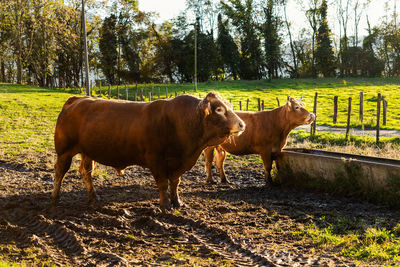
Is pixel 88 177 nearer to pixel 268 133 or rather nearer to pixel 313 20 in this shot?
pixel 268 133

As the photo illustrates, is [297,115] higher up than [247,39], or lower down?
lower down

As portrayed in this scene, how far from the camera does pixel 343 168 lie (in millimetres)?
8297

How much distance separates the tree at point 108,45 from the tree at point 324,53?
29.8 meters

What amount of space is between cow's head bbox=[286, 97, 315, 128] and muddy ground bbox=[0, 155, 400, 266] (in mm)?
1753

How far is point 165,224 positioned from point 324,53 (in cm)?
5669

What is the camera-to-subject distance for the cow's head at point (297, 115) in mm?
9891

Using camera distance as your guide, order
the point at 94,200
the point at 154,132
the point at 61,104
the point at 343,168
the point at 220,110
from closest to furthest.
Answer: the point at 220,110 < the point at 154,132 < the point at 94,200 < the point at 343,168 < the point at 61,104

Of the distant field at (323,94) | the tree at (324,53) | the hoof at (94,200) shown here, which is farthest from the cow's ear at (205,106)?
the tree at (324,53)

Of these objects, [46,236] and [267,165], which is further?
[267,165]

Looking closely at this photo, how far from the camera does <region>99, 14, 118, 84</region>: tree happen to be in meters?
57.2

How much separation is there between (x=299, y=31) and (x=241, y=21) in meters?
9.38

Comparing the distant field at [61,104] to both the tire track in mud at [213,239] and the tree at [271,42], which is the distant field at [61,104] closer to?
the tire track in mud at [213,239]

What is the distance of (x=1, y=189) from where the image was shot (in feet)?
27.6

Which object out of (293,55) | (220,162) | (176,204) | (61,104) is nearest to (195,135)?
(176,204)
